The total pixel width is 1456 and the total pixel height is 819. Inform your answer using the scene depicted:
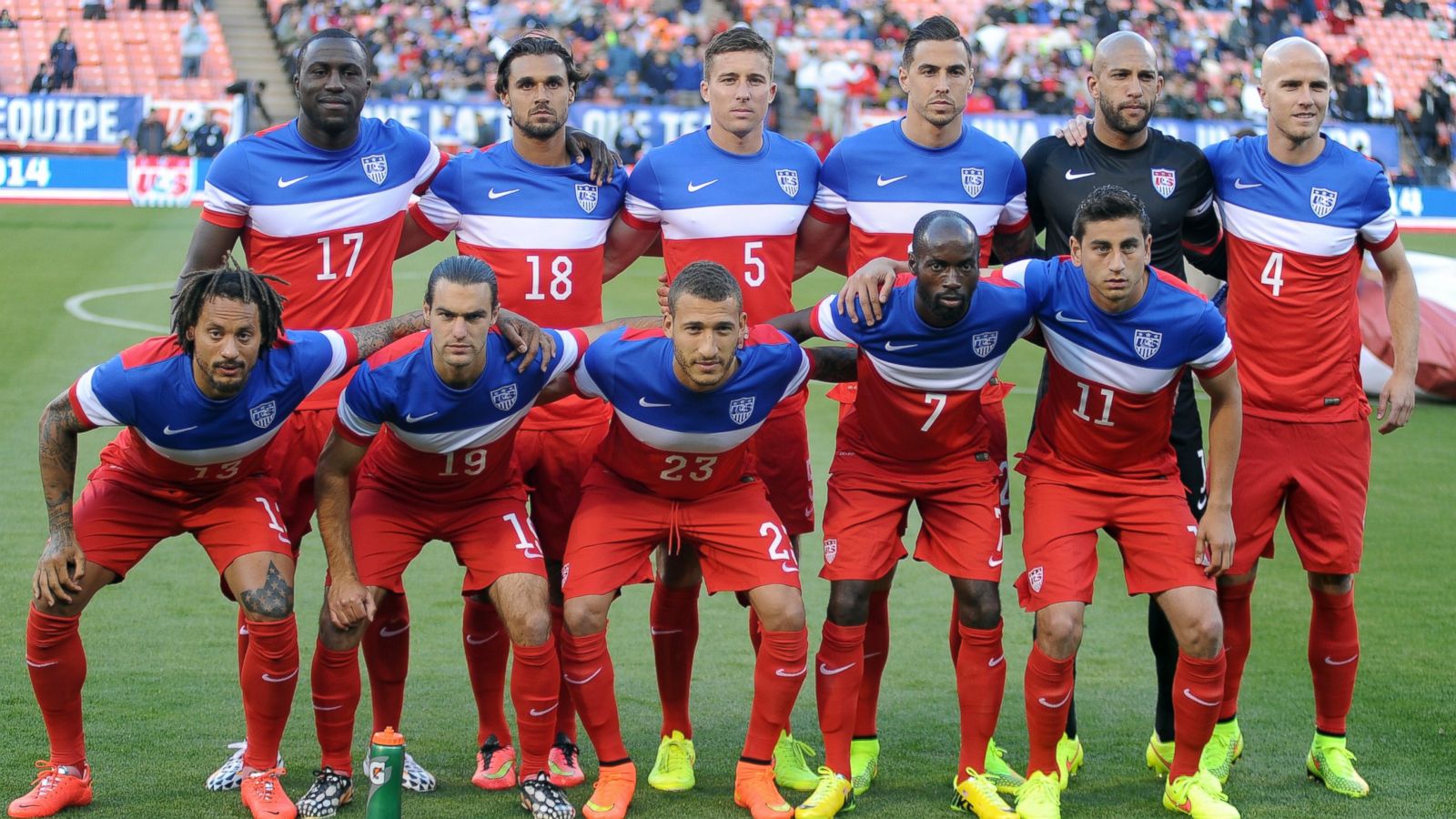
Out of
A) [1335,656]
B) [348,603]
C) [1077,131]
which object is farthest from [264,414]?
[1335,656]

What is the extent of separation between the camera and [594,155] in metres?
6.52

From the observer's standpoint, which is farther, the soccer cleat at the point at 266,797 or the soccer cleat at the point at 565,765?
the soccer cleat at the point at 565,765

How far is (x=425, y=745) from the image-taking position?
21.2 feet

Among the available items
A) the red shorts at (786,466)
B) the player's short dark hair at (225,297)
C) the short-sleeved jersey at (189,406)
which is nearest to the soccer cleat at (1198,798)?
the red shorts at (786,466)

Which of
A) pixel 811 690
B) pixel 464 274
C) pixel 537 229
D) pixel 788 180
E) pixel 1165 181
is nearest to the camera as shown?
pixel 464 274

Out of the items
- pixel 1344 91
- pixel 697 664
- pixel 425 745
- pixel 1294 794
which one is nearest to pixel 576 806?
pixel 425 745

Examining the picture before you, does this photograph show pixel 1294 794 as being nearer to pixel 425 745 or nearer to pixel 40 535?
pixel 425 745

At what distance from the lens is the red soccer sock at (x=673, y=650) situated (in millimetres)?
6273

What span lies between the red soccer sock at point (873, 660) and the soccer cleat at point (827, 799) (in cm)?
41

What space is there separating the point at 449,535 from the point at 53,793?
161cm

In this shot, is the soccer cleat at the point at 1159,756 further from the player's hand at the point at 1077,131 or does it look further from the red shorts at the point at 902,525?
the player's hand at the point at 1077,131

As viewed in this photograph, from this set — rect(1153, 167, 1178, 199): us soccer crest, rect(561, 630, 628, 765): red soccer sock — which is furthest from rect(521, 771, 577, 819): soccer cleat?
rect(1153, 167, 1178, 199): us soccer crest

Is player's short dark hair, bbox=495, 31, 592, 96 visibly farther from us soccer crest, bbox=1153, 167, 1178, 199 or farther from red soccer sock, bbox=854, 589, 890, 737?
red soccer sock, bbox=854, 589, 890, 737

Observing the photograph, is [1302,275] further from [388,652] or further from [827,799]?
[388,652]
